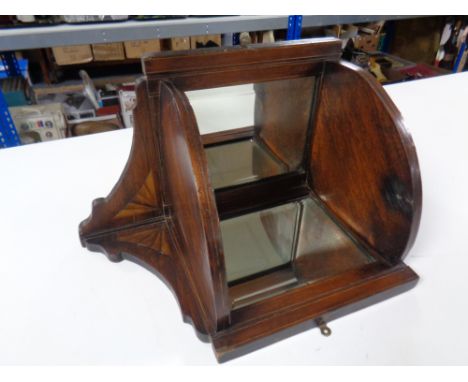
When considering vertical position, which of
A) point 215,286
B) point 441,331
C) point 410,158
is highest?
point 410,158

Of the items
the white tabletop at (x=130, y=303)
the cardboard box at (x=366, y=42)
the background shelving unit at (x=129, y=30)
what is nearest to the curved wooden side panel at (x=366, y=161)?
the white tabletop at (x=130, y=303)

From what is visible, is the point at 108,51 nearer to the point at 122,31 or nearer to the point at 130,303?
the point at 122,31

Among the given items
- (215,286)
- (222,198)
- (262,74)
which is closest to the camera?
(215,286)

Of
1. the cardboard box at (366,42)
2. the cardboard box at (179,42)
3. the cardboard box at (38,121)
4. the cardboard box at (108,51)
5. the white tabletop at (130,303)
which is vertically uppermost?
the cardboard box at (179,42)

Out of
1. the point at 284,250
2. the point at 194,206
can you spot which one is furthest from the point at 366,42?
the point at 194,206

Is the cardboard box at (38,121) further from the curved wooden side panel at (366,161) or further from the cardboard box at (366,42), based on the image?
the cardboard box at (366,42)

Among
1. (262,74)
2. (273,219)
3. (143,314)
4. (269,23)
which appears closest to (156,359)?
(143,314)

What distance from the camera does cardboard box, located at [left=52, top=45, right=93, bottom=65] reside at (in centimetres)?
139

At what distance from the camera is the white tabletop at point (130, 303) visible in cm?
49

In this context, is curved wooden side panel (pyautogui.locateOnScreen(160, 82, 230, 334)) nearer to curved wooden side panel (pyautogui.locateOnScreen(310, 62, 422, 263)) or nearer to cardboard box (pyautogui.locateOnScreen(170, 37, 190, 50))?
curved wooden side panel (pyautogui.locateOnScreen(310, 62, 422, 263))

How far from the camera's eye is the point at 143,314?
21.3 inches

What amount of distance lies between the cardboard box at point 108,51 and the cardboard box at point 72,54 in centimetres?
3

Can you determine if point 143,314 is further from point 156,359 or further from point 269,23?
point 269,23

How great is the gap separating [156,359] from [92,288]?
173 millimetres
